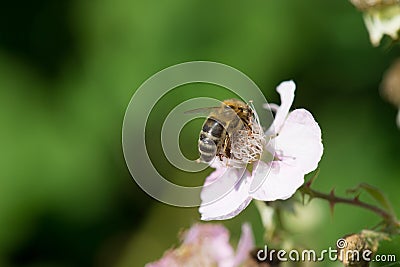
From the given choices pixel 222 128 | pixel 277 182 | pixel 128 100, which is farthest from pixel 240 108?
pixel 128 100

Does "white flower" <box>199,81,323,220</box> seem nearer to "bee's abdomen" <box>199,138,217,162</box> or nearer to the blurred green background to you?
"bee's abdomen" <box>199,138,217,162</box>

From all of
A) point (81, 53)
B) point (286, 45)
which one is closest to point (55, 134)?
point (81, 53)

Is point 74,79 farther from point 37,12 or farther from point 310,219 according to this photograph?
point 310,219

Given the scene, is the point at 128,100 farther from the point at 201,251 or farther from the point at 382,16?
the point at 382,16

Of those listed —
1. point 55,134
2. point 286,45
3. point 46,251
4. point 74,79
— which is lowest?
point 46,251

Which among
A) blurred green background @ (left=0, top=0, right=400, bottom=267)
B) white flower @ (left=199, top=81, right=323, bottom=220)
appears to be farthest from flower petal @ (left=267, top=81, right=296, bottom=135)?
blurred green background @ (left=0, top=0, right=400, bottom=267)

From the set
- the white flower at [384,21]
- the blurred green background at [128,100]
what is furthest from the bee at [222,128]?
the blurred green background at [128,100]

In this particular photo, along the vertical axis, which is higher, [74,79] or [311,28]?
[311,28]
